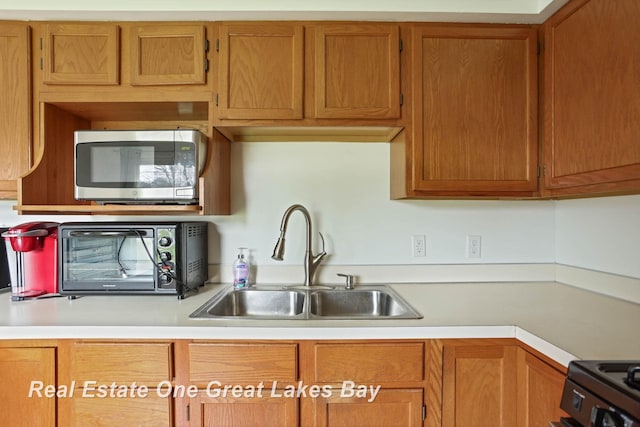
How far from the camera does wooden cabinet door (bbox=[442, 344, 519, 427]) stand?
1.18 metres

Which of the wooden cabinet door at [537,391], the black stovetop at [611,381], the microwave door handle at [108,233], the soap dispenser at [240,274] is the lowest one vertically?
the wooden cabinet door at [537,391]

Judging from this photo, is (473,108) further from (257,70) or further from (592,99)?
(257,70)

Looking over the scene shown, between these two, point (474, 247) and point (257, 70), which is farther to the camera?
point (474, 247)

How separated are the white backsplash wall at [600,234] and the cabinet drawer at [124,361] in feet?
5.89

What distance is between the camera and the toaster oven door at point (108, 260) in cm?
148

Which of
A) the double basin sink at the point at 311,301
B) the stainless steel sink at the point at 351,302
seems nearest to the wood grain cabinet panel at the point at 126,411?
the double basin sink at the point at 311,301

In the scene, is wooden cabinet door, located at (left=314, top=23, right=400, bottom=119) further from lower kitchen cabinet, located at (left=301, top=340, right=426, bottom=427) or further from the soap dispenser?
lower kitchen cabinet, located at (left=301, top=340, right=426, bottom=427)

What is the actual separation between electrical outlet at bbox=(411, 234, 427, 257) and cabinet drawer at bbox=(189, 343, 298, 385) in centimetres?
91

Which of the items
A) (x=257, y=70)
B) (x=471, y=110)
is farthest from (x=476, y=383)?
(x=257, y=70)

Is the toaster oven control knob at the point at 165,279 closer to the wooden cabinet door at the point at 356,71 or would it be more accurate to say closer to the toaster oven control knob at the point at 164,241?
the toaster oven control knob at the point at 164,241

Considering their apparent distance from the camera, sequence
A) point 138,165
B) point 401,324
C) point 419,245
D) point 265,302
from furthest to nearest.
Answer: point 419,245 → point 265,302 → point 138,165 → point 401,324

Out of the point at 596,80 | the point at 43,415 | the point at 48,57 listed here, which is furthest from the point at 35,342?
the point at 596,80

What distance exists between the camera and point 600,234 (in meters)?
1.59

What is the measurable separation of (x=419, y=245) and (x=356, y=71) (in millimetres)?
902
